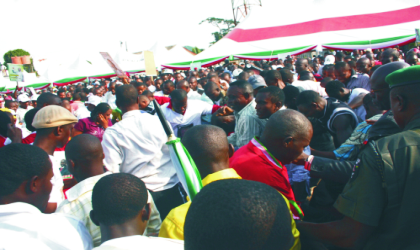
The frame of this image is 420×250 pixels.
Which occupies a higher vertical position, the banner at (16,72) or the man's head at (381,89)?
the banner at (16,72)

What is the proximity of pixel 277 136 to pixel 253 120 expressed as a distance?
106cm

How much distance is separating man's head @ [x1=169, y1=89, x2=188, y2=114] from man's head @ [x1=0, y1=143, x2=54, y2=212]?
98.8 inches

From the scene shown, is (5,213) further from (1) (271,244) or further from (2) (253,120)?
→ (2) (253,120)

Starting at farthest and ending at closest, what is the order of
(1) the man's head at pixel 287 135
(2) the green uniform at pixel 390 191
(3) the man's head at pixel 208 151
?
(1) the man's head at pixel 287 135 → (3) the man's head at pixel 208 151 → (2) the green uniform at pixel 390 191

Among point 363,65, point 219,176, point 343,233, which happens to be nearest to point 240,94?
point 219,176

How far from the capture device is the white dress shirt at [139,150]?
8.57ft

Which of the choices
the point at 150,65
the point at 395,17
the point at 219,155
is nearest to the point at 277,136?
the point at 219,155

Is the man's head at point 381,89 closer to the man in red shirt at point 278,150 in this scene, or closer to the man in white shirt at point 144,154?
the man in red shirt at point 278,150

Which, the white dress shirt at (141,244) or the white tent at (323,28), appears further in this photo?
the white tent at (323,28)

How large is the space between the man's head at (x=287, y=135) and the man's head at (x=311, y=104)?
1.26 m

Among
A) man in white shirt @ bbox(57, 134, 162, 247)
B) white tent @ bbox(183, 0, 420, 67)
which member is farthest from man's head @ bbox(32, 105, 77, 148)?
white tent @ bbox(183, 0, 420, 67)

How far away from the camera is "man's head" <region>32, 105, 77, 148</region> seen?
97.7 inches

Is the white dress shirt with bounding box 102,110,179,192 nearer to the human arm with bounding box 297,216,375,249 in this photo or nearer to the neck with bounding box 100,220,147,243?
the neck with bounding box 100,220,147,243

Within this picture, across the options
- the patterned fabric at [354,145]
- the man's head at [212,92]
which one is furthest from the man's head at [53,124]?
the man's head at [212,92]
